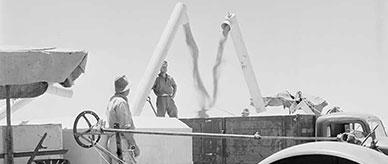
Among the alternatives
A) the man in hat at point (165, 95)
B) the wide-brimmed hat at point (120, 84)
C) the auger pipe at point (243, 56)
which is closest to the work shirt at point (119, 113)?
the wide-brimmed hat at point (120, 84)

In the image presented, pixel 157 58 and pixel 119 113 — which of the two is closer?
pixel 119 113

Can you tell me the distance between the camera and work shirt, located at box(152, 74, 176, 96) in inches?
600

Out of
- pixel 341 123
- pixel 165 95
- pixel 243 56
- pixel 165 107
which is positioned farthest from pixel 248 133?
pixel 243 56

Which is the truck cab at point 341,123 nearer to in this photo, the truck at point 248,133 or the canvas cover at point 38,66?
the canvas cover at point 38,66

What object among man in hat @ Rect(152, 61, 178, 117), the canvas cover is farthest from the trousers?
the canvas cover

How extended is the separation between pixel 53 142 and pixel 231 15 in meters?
12.4

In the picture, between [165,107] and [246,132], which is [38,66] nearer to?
[246,132]

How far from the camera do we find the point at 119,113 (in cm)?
742

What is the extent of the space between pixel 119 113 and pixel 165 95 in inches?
307

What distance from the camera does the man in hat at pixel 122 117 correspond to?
7410mm

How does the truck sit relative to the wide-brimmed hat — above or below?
below

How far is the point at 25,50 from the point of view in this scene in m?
7.16

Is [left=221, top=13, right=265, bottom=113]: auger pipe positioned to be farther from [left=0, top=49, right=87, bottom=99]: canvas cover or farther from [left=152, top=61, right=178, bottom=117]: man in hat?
[left=0, top=49, right=87, bottom=99]: canvas cover

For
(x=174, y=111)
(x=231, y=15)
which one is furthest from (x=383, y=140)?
(x=231, y=15)
